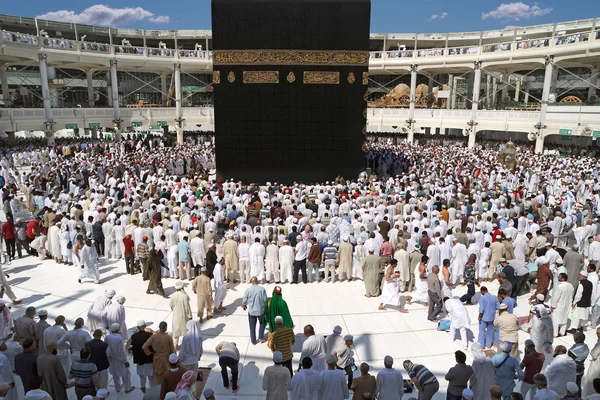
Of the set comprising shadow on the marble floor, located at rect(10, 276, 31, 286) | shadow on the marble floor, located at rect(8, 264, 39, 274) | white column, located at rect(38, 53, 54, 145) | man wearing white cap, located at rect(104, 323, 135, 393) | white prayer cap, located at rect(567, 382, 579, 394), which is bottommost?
shadow on the marble floor, located at rect(10, 276, 31, 286)

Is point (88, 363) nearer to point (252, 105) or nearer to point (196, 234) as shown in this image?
point (196, 234)

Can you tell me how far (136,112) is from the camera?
34.8 meters

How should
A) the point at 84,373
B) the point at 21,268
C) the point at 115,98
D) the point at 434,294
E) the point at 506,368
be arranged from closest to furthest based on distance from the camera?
the point at 84,373
the point at 506,368
the point at 434,294
the point at 21,268
the point at 115,98

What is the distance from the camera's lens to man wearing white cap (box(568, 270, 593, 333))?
7555 millimetres

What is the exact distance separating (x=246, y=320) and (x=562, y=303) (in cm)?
553

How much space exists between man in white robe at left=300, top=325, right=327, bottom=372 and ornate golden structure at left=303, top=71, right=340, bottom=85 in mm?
14299

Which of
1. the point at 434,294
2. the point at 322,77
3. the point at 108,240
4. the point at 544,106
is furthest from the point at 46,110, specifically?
the point at 544,106

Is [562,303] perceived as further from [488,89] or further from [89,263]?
[488,89]

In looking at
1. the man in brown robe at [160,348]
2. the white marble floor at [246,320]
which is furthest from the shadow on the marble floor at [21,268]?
the man in brown robe at [160,348]

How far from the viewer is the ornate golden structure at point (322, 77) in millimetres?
18391

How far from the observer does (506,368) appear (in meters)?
5.47

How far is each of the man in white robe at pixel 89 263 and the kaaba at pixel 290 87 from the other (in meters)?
10.0

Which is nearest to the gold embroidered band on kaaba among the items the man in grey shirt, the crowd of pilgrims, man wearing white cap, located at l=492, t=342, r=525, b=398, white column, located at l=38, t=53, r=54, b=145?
the crowd of pilgrims

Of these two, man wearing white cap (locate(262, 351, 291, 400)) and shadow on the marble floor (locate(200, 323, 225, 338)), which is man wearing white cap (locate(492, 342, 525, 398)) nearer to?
man wearing white cap (locate(262, 351, 291, 400))
